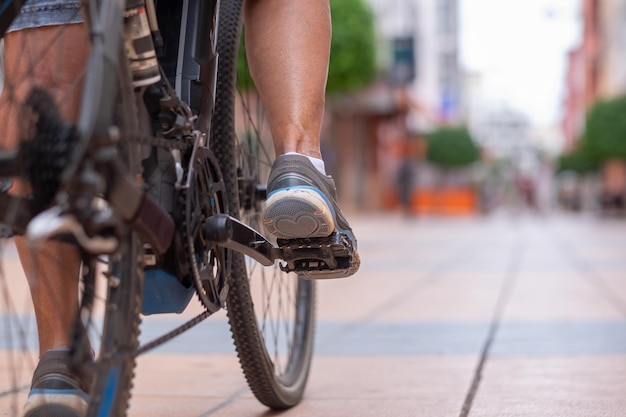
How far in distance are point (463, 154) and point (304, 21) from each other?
5201cm

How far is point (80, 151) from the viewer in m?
1.18

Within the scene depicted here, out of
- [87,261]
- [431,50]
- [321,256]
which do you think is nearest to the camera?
[87,261]

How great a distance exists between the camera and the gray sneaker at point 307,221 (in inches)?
75.6

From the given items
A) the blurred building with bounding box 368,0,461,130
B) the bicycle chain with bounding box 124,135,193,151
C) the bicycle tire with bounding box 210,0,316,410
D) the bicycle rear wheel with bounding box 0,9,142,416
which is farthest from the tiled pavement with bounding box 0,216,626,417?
the blurred building with bounding box 368,0,461,130

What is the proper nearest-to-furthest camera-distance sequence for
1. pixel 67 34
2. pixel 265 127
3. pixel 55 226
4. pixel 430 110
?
pixel 55 226
pixel 67 34
pixel 265 127
pixel 430 110

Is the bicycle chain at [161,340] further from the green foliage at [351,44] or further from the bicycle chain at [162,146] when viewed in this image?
the green foliage at [351,44]

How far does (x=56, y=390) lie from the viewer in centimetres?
174

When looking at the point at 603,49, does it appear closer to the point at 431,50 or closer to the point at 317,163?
the point at 431,50

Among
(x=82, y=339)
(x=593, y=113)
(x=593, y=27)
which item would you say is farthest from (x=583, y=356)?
(x=593, y=27)

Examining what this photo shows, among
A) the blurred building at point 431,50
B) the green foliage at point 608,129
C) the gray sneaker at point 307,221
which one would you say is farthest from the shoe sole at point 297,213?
the blurred building at point 431,50

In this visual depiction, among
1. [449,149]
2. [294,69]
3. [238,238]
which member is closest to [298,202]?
[238,238]

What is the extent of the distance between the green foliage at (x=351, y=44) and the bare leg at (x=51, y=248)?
59.1ft

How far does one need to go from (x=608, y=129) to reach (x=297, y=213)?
39.2m

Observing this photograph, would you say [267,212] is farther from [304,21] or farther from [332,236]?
[304,21]
